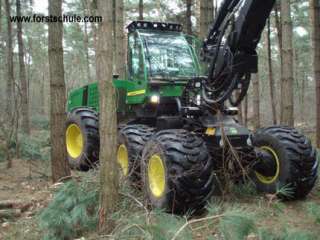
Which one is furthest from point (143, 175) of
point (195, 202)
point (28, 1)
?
point (28, 1)

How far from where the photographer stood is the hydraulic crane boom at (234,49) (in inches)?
200

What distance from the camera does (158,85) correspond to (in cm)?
679

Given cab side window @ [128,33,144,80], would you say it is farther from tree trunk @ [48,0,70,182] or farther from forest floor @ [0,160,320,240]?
forest floor @ [0,160,320,240]

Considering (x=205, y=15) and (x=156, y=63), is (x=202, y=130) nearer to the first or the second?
(x=156, y=63)

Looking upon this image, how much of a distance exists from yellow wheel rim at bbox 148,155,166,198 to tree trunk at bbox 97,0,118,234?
40.7 inches

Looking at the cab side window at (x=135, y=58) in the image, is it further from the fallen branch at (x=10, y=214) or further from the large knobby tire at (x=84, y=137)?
the fallen branch at (x=10, y=214)

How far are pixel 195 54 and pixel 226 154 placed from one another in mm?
2561

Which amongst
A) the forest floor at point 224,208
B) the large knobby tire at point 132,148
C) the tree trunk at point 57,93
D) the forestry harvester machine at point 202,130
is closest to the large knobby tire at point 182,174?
the forestry harvester machine at point 202,130

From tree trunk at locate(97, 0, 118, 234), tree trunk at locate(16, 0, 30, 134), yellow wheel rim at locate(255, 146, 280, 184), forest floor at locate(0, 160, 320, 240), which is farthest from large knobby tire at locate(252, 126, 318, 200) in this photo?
tree trunk at locate(16, 0, 30, 134)

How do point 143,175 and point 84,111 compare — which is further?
point 84,111

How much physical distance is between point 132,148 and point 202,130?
1.04 m

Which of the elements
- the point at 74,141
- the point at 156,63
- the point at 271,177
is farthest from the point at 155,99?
the point at 74,141

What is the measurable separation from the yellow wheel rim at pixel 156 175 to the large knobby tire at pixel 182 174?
0.05 ft

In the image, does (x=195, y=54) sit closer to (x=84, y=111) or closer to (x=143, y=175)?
(x=84, y=111)
